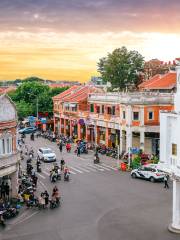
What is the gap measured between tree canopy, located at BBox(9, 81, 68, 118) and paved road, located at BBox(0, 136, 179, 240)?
4840cm

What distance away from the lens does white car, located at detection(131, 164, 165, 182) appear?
3816cm

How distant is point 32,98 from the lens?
308ft

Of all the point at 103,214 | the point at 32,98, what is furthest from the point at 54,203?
the point at 32,98

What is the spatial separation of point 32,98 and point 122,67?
83.2 ft

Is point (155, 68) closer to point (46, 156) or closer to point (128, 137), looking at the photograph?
point (128, 137)

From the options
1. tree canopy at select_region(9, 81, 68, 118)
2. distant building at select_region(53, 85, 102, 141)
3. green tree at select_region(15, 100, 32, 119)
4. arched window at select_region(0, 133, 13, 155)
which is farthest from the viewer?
tree canopy at select_region(9, 81, 68, 118)

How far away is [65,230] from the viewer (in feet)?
83.3

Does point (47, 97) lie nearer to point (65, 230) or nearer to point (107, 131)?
point (107, 131)

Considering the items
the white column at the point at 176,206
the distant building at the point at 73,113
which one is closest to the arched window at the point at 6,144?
the white column at the point at 176,206

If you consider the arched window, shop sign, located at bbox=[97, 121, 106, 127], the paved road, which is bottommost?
the paved road

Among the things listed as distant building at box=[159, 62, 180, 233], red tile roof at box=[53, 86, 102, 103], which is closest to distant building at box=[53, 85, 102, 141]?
red tile roof at box=[53, 86, 102, 103]

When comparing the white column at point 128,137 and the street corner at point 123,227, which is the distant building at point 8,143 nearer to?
the street corner at point 123,227

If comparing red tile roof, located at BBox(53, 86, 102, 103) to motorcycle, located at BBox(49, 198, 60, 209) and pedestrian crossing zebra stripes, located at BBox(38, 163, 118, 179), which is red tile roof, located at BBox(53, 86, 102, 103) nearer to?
pedestrian crossing zebra stripes, located at BBox(38, 163, 118, 179)

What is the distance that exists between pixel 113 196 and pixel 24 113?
57.7m
